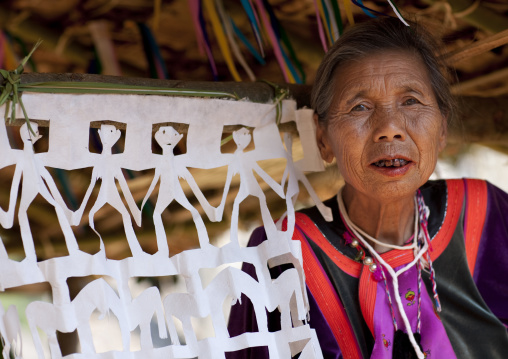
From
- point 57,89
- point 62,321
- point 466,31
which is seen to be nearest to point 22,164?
point 57,89

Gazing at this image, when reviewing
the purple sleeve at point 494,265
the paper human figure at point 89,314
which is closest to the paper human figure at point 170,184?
the paper human figure at point 89,314

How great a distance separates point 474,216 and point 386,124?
411mm

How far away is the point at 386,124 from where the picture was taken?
4.55 ft

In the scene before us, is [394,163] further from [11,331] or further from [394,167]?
[11,331]

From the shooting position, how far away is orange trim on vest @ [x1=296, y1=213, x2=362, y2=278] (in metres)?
1.52

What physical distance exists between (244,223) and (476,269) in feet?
3.44

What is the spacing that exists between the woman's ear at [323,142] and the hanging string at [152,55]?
2.53 ft

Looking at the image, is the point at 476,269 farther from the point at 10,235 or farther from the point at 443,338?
the point at 10,235

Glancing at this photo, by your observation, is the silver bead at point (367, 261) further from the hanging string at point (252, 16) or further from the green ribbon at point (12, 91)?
the green ribbon at point (12, 91)

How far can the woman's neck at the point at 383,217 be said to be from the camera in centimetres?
155

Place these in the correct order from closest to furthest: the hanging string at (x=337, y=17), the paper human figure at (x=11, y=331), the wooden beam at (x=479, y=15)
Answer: the paper human figure at (x=11, y=331), the hanging string at (x=337, y=17), the wooden beam at (x=479, y=15)

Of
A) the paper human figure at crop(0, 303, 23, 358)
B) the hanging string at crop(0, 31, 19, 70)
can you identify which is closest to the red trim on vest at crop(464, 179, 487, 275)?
the paper human figure at crop(0, 303, 23, 358)

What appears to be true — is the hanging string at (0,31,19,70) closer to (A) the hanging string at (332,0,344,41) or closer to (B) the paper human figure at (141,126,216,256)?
(B) the paper human figure at (141,126,216,256)

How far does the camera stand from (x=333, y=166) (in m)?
2.04
